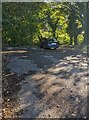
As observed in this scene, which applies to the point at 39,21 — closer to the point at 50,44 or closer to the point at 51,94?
the point at 50,44

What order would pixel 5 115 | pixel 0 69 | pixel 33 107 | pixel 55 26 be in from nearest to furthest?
pixel 5 115
pixel 33 107
pixel 0 69
pixel 55 26

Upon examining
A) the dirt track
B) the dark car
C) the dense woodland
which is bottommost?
the dirt track

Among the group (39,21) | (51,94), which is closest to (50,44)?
(39,21)

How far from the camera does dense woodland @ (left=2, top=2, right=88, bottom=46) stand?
12.4 m

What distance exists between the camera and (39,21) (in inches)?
1224

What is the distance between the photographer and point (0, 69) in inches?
452

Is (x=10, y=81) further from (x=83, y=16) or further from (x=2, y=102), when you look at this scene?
(x=83, y=16)

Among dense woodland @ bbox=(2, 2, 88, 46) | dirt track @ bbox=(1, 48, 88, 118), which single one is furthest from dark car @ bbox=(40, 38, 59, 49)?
dirt track @ bbox=(1, 48, 88, 118)

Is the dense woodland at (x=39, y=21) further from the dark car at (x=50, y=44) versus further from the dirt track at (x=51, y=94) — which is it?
the dirt track at (x=51, y=94)

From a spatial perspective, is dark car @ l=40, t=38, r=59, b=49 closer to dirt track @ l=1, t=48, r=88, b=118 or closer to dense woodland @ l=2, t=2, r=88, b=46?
dense woodland @ l=2, t=2, r=88, b=46

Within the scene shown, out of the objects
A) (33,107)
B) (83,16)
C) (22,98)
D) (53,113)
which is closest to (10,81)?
(22,98)

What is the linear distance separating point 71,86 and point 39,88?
44.9 inches

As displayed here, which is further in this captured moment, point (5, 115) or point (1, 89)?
point (1, 89)

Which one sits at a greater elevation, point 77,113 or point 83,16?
point 83,16
